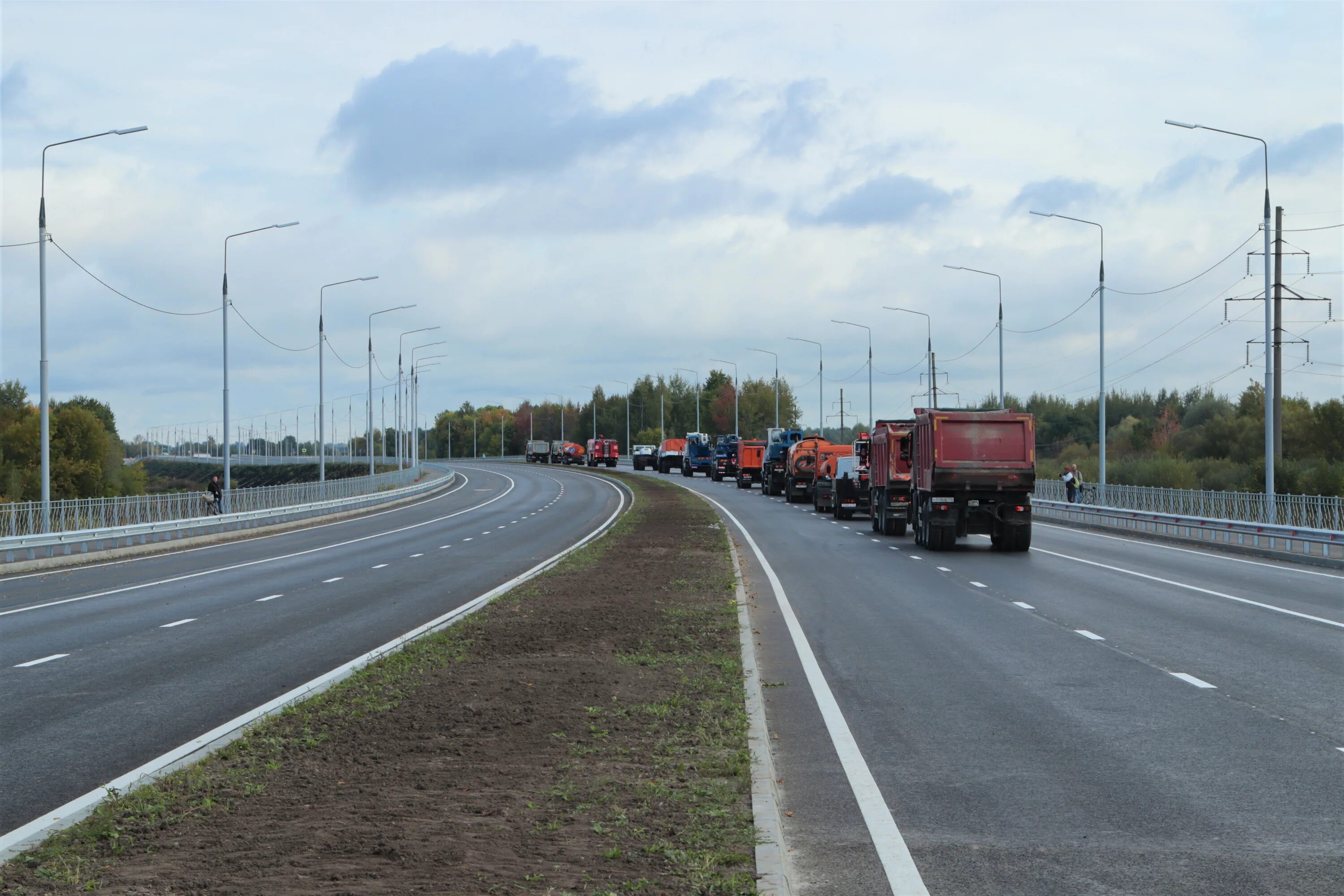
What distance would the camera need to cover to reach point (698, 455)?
98.6 metres

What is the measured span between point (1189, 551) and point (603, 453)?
99775 mm

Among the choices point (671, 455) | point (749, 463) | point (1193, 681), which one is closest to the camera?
point (1193, 681)

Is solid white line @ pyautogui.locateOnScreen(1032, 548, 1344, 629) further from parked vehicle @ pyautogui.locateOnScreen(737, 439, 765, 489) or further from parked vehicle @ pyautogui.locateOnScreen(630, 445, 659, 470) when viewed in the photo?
parked vehicle @ pyautogui.locateOnScreen(630, 445, 659, 470)

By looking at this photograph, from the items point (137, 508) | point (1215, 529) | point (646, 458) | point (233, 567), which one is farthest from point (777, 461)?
point (646, 458)

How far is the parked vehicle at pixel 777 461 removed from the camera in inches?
2618

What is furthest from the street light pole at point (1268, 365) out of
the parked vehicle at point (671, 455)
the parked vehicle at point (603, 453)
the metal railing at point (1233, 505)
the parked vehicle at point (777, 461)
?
the parked vehicle at point (603, 453)

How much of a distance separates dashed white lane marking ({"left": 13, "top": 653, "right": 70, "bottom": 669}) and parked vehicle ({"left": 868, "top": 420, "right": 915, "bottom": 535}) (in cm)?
2542

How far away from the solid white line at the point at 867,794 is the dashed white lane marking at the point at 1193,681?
10.3 ft

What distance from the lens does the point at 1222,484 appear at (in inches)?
2215

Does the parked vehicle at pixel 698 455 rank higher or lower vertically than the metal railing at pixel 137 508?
higher

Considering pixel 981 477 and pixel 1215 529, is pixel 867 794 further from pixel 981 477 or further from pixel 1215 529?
pixel 1215 529

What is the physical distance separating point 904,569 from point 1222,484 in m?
37.4

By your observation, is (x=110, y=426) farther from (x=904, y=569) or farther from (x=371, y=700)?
(x=371, y=700)

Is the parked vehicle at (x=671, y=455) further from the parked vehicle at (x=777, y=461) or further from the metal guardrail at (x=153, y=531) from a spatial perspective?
the metal guardrail at (x=153, y=531)
